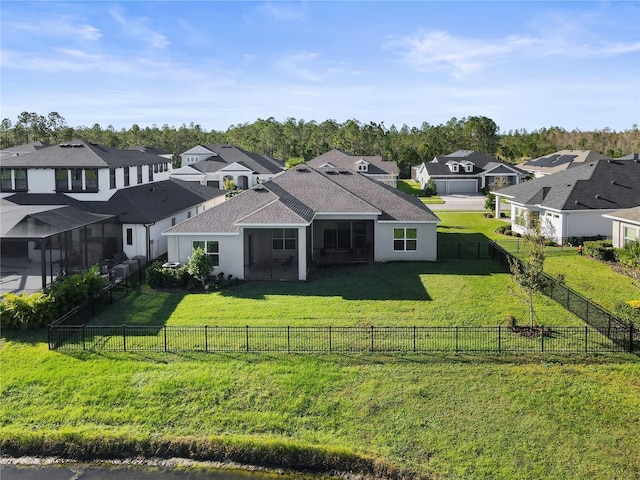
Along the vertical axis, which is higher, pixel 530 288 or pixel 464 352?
pixel 530 288

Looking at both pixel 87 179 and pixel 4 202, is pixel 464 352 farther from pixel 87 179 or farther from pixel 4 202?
pixel 4 202

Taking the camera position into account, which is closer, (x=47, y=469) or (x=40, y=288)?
(x=47, y=469)

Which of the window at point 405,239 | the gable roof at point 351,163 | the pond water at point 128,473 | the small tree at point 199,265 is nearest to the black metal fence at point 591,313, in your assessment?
the window at point 405,239

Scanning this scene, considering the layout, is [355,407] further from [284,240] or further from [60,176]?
[60,176]

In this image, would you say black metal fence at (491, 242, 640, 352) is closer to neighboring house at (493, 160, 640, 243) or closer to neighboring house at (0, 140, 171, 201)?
neighboring house at (493, 160, 640, 243)

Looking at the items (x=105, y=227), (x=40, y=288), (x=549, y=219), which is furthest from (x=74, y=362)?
(x=549, y=219)

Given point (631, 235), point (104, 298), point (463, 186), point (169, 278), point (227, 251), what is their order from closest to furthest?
point (104, 298) < point (169, 278) < point (227, 251) < point (631, 235) < point (463, 186)

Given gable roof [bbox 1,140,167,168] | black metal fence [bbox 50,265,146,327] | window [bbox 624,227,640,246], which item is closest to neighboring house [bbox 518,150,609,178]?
window [bbox 624,227,640,246]

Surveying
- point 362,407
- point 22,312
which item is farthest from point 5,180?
point 362,407
